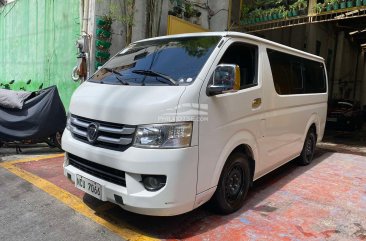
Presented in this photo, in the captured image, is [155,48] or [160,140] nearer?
[160,140]

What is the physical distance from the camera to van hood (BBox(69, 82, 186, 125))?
3.02 meters

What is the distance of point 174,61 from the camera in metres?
3.69

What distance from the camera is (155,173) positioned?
2.97 metres

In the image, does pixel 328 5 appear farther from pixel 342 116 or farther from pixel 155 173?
pixel 155 173

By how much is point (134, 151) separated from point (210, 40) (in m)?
1.62

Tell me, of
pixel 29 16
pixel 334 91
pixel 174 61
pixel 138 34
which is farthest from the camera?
pixel 334 91

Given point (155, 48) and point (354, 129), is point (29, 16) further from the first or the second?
point (354, 129)

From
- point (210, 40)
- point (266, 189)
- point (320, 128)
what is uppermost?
point (210, 40)

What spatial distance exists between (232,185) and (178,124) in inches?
49.5

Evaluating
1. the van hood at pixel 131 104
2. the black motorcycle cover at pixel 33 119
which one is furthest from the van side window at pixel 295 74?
the black motorcycle cover at pixel 33 119

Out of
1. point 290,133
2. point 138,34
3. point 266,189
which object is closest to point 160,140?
point 266,189

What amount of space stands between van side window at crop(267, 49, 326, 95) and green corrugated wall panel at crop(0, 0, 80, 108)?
19.2 ft

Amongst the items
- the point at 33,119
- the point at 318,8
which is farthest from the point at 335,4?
the point at 33,119

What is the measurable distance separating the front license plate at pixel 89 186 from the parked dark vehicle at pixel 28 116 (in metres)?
2.95
